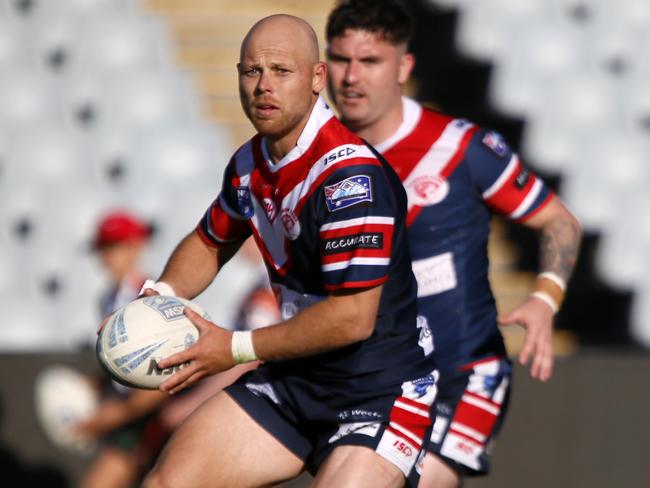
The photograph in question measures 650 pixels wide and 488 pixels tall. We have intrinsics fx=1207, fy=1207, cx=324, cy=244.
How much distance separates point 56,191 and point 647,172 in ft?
14.6

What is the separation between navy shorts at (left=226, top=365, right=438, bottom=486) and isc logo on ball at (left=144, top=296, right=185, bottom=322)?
0.43m

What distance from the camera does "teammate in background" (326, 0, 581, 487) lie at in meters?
4.78

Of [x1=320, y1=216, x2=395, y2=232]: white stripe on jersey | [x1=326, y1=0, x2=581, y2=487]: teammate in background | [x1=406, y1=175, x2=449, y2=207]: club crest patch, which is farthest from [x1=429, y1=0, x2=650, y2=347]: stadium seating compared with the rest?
[x1=320, y1=216, x2=395, y2=232]: white stripe on jersey

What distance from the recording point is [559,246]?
4891 mm

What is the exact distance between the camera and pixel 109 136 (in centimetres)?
944

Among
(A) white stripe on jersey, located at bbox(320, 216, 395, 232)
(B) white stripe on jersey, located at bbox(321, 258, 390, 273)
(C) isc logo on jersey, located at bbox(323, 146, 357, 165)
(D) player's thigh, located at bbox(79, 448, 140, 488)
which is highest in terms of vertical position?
(C) isc logo on jersey, located at bbox(323, 146, 357, 165)

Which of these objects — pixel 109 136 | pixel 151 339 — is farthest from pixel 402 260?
pixel 109 136

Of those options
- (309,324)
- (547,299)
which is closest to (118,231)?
(547,299)

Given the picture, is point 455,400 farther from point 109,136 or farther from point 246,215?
point 109,136

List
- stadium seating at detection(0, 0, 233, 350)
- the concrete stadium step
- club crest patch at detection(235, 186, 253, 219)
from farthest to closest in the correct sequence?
the concrete stadium step → stadium seating at detection(0, 0, 233, 350) → club crest patch at detection(235, 186, 253, 219)

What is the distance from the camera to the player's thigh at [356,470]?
3895 millimetres

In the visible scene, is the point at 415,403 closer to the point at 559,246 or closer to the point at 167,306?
the point at 167,306

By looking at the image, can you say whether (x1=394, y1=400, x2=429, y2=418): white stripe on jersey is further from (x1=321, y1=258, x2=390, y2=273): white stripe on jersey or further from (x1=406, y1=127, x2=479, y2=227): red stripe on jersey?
(x1=406, y1=127, x2=479, y2=227): red stripe on jersey

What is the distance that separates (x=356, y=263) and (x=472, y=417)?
1305 millimetres
